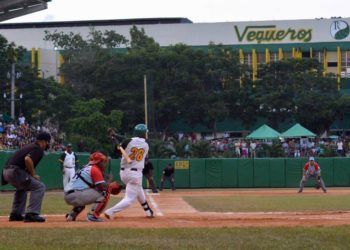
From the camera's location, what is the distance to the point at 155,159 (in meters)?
41.7

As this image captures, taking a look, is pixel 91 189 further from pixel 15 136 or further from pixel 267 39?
pixel 267 39

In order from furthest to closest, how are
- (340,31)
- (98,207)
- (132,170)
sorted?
(340,31) < (132,170) < (98,207)

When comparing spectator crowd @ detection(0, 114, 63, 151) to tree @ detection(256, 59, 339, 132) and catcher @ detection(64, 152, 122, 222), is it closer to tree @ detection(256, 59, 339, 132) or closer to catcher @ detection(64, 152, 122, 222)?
tree @ detection(256, 59, 339, 132)

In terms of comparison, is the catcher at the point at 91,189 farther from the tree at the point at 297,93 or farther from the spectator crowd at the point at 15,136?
the tree at the point at 297,93

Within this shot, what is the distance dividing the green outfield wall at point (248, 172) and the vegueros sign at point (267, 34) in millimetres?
37180

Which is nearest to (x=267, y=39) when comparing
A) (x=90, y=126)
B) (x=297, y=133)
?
(x=297, y=133)

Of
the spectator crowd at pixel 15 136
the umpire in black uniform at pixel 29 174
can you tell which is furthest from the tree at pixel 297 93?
the umpire in black uniform at pixel 29 174

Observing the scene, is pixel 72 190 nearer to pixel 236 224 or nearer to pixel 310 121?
pixel 236 224

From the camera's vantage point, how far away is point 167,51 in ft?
204

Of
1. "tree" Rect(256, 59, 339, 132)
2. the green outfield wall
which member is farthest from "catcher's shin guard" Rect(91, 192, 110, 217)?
"tree" Rect(256, 59, 339, 132)

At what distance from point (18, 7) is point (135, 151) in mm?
7441

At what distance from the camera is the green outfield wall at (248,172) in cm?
4156

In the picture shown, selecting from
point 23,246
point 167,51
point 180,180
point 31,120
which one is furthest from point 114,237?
point 167,51

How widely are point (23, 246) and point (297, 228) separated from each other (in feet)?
14.7
